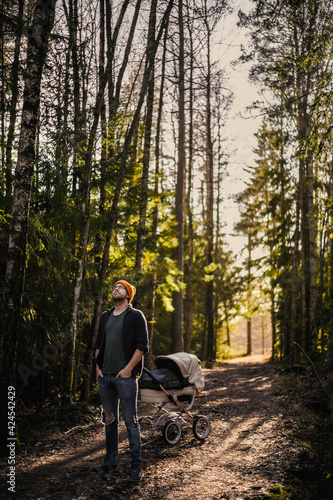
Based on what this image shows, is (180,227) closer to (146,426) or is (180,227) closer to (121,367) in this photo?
(146,426)

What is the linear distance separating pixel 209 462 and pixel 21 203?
445 cm

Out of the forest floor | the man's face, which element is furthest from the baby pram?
the man's face

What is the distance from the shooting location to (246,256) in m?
28.6

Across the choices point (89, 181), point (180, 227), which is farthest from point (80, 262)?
point (180, 227)

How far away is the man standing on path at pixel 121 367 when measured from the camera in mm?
4508

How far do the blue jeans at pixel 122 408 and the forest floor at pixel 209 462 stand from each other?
300 millimetres

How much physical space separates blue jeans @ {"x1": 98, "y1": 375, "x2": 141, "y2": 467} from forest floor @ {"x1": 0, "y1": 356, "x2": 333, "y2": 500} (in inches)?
11.8

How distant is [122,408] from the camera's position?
4559 millimetres

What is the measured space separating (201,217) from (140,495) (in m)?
22.6

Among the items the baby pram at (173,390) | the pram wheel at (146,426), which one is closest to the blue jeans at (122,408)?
the baby pram at (173,390)

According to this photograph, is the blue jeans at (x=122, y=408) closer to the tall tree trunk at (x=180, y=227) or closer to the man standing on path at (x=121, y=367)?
the man standing on path at (x=121, y=367)

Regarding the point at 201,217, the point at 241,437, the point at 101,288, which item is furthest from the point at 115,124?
the point at 201,217

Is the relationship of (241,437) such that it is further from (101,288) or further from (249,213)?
(249,213)

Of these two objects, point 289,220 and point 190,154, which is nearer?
point 289,220
